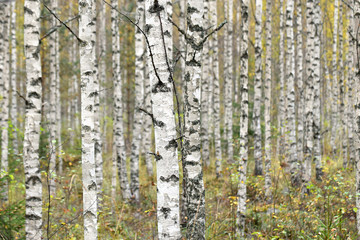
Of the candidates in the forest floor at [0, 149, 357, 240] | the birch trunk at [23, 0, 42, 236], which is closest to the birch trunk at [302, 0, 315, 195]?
the forest floor at [0, 149, 357, 240]

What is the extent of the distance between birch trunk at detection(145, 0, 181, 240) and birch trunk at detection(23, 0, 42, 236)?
2281mm

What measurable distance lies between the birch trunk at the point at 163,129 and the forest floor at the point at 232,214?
1.02m

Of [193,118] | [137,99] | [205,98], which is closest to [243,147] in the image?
[193,118]

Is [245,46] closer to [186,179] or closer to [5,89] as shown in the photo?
[186,179]

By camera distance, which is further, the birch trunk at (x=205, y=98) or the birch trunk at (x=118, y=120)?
the birch trunk at (x=205, y=98)

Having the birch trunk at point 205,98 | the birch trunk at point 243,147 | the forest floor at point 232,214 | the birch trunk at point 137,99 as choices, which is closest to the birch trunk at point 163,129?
the forest floor at point 232,214

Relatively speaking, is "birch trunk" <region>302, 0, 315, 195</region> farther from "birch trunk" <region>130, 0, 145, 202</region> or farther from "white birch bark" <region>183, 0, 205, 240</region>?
"white birch bark" <region>183, 0, 205, 240</region>

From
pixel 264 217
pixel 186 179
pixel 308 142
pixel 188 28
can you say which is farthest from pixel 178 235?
pixel 308 142

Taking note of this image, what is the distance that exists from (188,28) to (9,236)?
4.16 metres

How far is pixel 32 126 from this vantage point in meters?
4.17

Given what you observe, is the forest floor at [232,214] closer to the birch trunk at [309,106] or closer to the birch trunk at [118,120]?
the birch trunk at [309,106]

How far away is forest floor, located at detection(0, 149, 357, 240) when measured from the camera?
4.79 meters

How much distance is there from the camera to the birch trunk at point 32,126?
162 inches

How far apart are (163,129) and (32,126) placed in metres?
2.40
